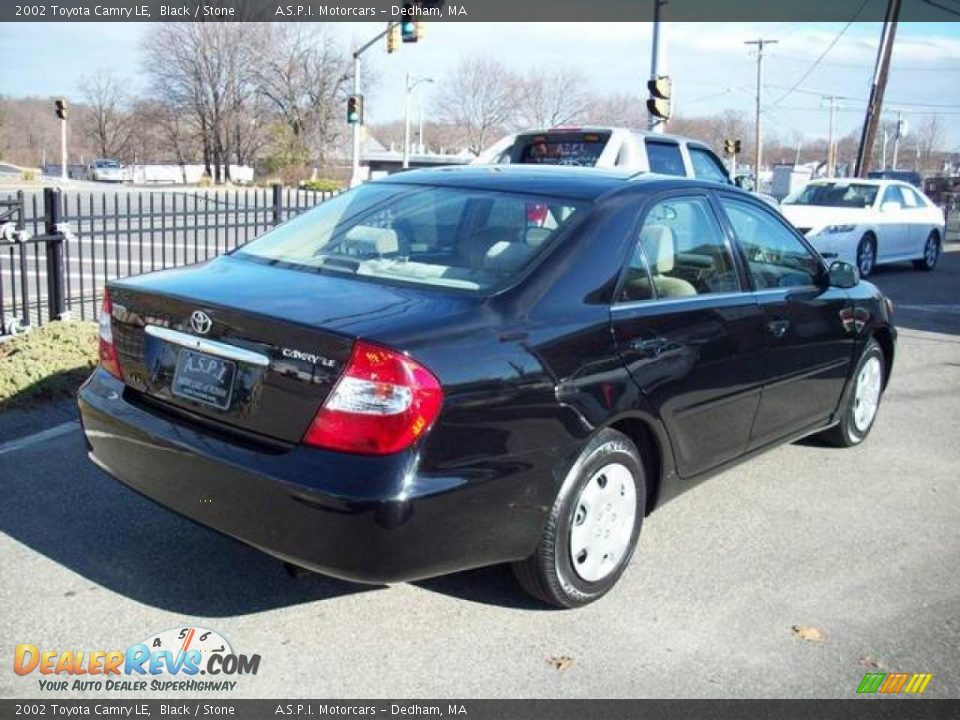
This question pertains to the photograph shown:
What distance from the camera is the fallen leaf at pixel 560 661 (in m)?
3.24

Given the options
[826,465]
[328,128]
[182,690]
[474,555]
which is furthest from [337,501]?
[328,128]

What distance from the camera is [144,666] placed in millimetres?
3166

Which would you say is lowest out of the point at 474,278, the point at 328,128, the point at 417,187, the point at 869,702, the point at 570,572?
the point at 869,702

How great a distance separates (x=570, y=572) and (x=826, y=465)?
8.80ft

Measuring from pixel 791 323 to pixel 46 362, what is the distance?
15.5ft

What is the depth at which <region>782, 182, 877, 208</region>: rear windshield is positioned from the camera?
15828 millimetres

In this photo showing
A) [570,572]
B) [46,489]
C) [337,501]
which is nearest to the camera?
[337,501]

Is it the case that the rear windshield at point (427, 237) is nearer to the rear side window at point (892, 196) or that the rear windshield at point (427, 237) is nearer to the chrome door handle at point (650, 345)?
the chrome door handle at point (650, 345)

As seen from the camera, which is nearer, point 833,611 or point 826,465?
point 833,611

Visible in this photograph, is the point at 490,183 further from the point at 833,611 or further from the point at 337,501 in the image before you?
the point at 833,611

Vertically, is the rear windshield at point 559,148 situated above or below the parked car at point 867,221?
above

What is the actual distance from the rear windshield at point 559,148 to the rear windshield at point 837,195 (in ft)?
24.3

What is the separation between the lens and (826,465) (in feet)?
Result: 18.4

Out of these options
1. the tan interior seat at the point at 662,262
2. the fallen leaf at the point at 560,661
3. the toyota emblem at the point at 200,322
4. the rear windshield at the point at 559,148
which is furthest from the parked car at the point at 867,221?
the toyota emblem at the point at 200,322
